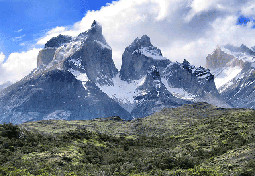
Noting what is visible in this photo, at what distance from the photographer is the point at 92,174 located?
1385 inches

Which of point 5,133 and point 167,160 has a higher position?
point 5,133

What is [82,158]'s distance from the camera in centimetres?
Result: 4781

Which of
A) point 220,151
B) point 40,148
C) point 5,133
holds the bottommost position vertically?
point 220,151

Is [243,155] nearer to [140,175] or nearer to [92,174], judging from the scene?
[140,175]

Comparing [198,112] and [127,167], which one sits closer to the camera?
[127,167]

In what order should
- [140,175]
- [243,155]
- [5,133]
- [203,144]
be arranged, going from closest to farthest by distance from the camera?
[140,175], [243,155], [5,133], [203,144]

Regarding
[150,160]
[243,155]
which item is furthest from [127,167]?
[243,155]

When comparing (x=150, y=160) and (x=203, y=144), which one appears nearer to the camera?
(x=150, y=160)

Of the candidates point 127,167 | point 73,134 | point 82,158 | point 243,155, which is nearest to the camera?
point 243,155

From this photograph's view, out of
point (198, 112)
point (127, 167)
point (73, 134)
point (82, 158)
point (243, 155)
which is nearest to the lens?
point (243, 155)

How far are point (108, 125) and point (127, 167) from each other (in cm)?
9428

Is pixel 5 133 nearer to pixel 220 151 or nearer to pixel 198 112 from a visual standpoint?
pixel 220 151

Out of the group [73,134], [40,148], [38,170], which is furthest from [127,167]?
[73,134]

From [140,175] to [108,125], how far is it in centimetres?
9925
